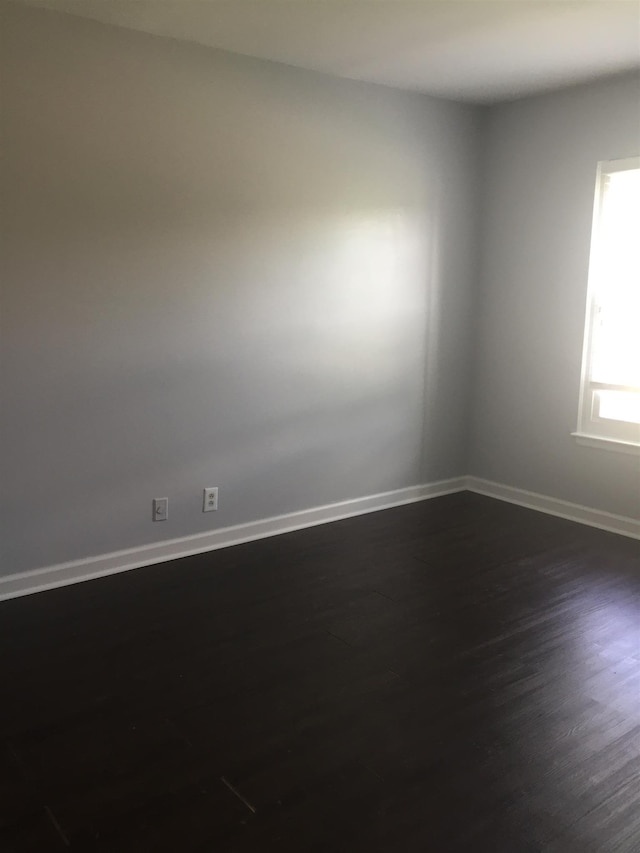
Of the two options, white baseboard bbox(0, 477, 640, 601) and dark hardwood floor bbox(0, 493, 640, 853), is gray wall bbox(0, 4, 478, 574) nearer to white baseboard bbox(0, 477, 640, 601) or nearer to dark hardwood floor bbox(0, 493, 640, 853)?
white baseboard bbox(0, 477, 640, 601)

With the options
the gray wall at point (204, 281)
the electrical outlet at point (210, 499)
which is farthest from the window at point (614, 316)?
the electrical outlet at point (210, 499)

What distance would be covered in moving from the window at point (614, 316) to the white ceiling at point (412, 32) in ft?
2.18

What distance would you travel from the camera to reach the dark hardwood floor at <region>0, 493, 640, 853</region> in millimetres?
1982

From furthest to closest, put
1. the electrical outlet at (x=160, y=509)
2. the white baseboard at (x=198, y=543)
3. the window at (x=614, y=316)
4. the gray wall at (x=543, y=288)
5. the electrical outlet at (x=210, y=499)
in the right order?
the gray wall at (x=543, y=288) → the window at (x=614, y=316) → the electrical outlet at (x=210, y=499) → the electrical outlet at (x=160, y=509) → the white baseboard at (x=198, y=543)

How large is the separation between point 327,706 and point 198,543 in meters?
1.53

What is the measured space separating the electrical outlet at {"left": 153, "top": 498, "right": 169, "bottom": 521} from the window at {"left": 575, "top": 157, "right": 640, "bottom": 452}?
2496 millimetres

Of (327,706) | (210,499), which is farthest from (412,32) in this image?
(327,706)

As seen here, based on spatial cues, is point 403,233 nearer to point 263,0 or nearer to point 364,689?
point 263,0

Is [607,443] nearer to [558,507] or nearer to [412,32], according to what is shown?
[558,507]

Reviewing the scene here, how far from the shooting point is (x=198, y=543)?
12.7 feet

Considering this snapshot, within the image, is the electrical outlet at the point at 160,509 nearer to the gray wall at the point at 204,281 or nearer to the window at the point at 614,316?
the gray wall at the point at 204,281

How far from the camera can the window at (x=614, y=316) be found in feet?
13.7

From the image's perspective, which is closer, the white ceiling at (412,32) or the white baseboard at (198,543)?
the white ceiling at (412,32)

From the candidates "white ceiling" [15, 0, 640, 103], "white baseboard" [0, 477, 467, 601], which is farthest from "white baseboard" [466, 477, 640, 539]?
"white ceiling" [15, 0, 640, 103]
